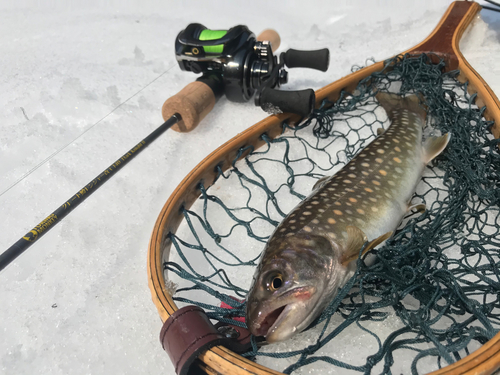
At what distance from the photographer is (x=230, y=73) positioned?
2365mm

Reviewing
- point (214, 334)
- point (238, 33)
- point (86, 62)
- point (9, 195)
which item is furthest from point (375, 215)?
point (86, 62)

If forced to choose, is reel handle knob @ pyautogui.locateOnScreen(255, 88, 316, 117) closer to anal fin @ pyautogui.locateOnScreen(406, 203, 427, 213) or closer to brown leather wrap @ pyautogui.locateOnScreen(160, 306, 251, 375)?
anal fin @ pyautogui.locateOnScreen(406, 203, 427, 213)

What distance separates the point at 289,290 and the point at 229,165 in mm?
918

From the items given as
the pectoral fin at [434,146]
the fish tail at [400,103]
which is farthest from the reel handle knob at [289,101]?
the pectoral fin at [434,146]

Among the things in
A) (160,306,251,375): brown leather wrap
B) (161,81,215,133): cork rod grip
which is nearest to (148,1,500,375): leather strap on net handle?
(160,306,251,375): brown leather wrap

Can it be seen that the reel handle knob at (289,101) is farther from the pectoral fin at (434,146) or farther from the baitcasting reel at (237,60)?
the pectoral fin at (434,146)

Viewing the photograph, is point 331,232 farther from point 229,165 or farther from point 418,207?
point 229,165

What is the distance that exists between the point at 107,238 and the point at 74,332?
1.54 ft

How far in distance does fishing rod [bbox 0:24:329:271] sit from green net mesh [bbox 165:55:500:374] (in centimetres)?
21

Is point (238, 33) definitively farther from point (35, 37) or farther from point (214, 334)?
point (35, 37)

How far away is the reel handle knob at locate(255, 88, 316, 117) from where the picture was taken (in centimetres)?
207

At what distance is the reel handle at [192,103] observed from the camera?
2201 millimetres

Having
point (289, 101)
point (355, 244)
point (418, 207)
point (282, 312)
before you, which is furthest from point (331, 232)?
point (289, 101)

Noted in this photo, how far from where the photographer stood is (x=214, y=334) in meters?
1.10
